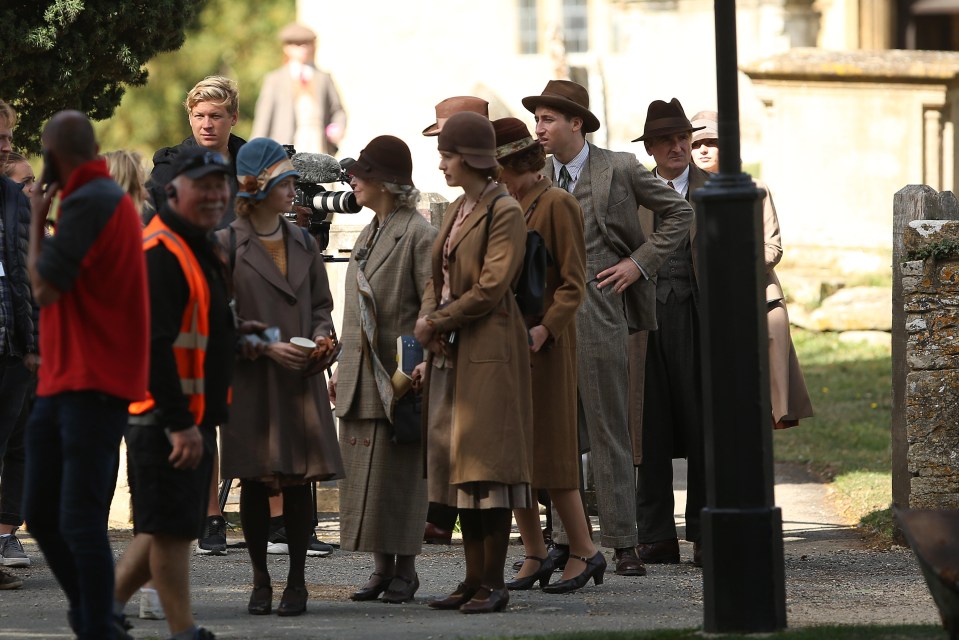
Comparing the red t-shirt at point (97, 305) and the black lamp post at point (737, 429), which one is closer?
the red t-shirt at point (97, 305)

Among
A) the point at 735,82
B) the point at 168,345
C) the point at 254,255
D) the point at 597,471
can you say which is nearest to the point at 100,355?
the point at 168,345

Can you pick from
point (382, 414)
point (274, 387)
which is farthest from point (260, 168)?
point (382, 414)

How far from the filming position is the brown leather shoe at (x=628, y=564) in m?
7.93

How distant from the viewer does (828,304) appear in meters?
16.7

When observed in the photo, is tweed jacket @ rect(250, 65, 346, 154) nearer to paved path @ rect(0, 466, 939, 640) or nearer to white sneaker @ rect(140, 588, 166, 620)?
paved path @ rect(0, 466, 939, 640)

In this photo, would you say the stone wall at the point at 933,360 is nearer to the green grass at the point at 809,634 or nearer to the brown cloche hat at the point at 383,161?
the green grass at the point at 809,634

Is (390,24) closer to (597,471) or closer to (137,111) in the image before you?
(137,111)

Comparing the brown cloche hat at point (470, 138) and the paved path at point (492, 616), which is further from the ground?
the brown cloche hat at point (470, 138)

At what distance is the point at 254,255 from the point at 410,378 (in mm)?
809

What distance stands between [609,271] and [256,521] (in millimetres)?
2130

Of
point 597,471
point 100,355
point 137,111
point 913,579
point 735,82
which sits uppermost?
point 137,111

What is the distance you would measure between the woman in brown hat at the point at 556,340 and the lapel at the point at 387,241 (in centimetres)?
48

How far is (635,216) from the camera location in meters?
8.15

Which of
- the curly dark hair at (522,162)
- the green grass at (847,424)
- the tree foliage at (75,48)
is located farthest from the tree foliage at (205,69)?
the curly dark hair at (522,162)
